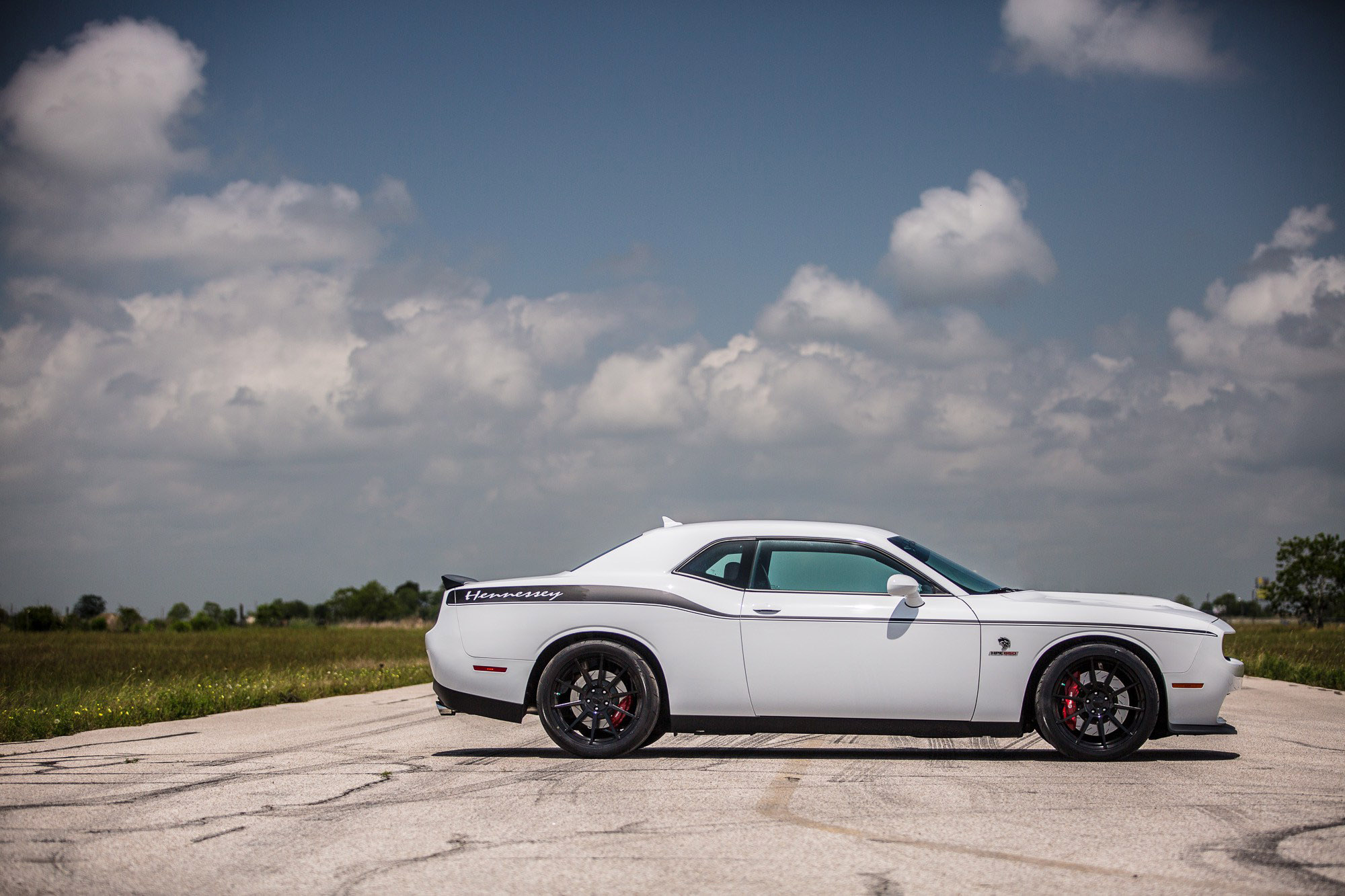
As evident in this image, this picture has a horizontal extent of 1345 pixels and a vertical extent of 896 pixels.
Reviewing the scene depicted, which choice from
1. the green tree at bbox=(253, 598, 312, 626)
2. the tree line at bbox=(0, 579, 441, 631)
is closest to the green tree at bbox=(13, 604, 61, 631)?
the tree line at bbox=(0, 579, 441, 631)

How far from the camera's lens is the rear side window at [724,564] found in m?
8.02

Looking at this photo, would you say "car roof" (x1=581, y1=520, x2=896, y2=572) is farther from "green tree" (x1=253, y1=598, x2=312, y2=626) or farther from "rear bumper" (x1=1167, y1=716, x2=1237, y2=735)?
"green tree" (x1=253, y1=598, x2=312, y2=626)

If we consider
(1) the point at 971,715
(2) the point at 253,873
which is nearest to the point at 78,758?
(2) the point at 253,873

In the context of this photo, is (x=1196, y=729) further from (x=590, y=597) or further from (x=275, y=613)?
(x=275, y=613)

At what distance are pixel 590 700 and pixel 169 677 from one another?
49.1ft

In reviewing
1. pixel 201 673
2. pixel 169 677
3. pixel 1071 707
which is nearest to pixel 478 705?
pixel 1071 707

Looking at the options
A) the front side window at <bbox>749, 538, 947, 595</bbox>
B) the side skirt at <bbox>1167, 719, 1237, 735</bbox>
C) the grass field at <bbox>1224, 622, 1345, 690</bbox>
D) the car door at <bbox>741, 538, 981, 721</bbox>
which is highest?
the front side window at <bbox>749, 538, 947, 595</bbox>

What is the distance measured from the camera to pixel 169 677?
20297mm

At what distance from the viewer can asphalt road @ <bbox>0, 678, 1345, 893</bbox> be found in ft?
15.4

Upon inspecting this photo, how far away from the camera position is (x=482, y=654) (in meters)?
8.12

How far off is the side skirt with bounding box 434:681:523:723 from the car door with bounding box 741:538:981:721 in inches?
64.9

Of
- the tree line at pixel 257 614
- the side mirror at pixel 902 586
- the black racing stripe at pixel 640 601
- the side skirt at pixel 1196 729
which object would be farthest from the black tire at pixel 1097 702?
the tree line at pixel 257 614

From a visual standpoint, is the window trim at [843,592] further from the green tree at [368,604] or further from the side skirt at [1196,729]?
the green tree at [368,604]

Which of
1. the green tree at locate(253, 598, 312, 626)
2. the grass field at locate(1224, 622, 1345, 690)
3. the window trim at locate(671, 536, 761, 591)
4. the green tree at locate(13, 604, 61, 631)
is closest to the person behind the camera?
the window trim at locate(671, 536, 761, 591)
